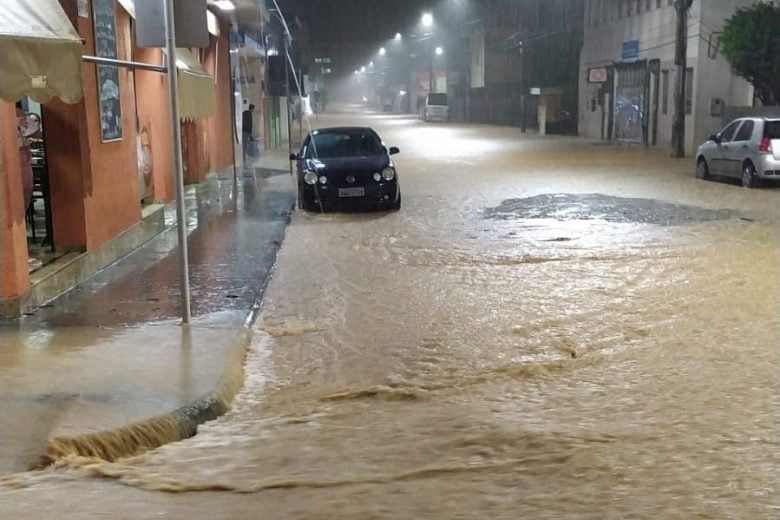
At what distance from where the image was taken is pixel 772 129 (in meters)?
18.3

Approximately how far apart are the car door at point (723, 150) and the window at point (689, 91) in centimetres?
1048

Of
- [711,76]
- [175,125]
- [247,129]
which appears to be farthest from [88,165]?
[711,76]

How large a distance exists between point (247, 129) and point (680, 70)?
13617 mm

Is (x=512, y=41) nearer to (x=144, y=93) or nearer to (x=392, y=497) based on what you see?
(x=144, y=93)

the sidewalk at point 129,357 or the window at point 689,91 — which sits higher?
the window at point 689,91

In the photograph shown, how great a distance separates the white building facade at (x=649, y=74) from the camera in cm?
2994

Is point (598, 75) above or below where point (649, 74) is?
above

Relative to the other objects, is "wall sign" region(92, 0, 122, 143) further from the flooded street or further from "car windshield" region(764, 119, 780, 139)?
"car windshield" region(764, 119, 780, 139)

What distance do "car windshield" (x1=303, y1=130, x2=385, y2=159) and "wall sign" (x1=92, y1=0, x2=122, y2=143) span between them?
17.6 ft

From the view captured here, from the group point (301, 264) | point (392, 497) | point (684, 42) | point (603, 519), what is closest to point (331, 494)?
point (392, 497)

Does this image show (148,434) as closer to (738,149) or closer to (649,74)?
(738,149)

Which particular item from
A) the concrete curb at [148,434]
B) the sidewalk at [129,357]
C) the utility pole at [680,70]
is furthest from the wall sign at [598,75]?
the concrete curb at [148,434]

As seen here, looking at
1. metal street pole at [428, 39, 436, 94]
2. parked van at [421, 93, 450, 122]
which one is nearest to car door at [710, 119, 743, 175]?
parked van at [421, 93, 450, 122]

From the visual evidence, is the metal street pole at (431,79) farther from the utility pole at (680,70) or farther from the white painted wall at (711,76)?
the utility pole at (680,70)
